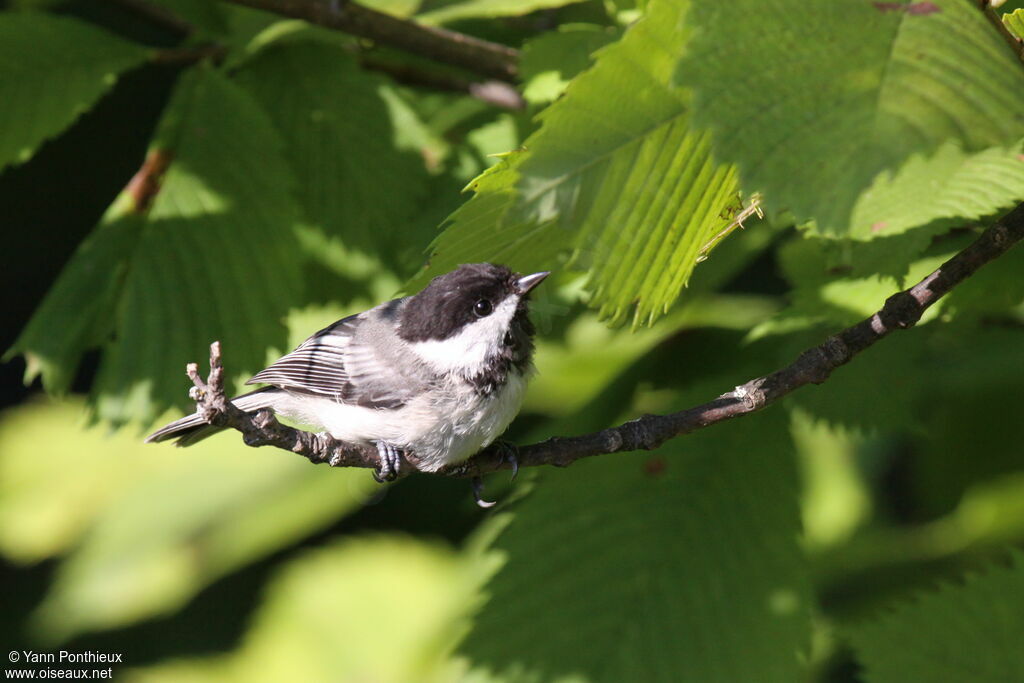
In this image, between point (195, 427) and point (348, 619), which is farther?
point (348, 619)

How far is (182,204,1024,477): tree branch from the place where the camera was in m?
1.28

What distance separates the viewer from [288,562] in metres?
3.16

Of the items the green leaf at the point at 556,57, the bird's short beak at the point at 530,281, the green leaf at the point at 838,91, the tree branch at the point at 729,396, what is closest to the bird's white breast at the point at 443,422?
the bird's short beak at the point at 530,281

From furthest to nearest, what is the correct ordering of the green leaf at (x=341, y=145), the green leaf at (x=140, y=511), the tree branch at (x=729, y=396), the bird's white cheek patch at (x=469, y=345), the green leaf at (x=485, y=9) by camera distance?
the green leaf at (x=140, y=511) < the green leaf at (x=341, y=145) < the bird's white cheek patch at (x=469, y=345) < the green leaf at (x=485, y=9) < the tree branch at (x=729, y=396)

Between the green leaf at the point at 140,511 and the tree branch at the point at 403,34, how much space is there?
1.11m

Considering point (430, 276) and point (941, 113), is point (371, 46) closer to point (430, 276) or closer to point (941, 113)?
point (430, 276)

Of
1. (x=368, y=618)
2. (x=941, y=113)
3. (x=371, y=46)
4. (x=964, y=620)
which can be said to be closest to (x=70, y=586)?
(x=368, y=618)

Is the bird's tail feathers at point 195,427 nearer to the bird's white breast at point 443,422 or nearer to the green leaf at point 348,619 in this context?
the bird's white breast at point 443,422

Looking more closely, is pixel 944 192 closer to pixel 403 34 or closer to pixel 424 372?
pixel 424 372

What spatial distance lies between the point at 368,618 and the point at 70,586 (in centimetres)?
89

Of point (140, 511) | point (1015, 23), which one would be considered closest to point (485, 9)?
point (1015, 23)

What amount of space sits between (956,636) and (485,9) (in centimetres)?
155

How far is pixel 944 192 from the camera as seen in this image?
1488mm

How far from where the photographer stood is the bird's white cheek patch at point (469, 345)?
2.15 meters
